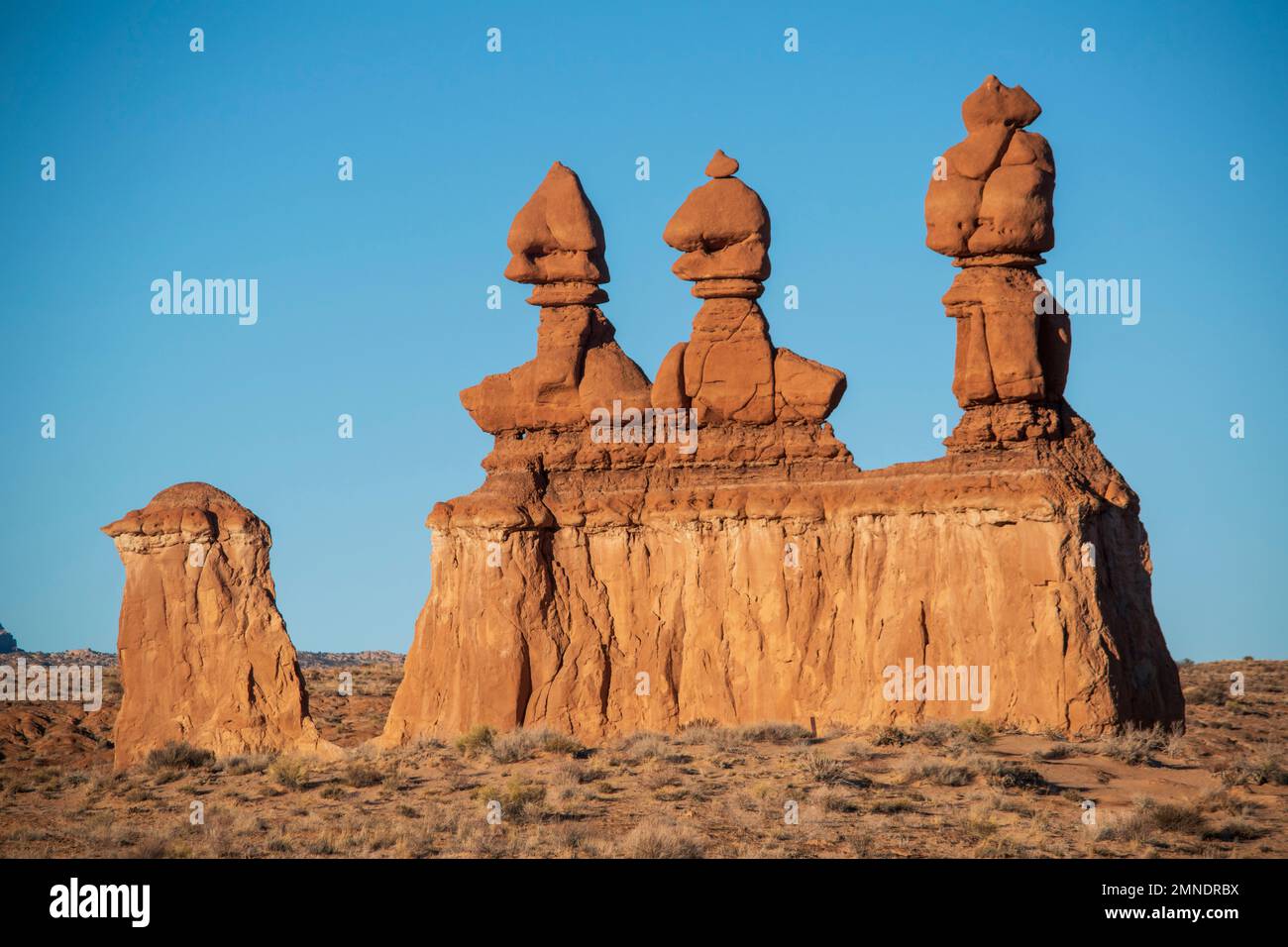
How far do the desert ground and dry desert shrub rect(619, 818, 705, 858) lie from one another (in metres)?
0.05

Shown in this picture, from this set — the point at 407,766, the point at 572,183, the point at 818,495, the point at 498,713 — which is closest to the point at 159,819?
the point at 407,766

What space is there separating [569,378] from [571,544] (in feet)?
11.3

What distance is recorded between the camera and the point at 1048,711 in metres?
31.5

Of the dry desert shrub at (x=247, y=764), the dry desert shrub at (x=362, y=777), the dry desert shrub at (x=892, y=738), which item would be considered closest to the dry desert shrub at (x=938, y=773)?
the dry desert shrub at (x=892, y=738)

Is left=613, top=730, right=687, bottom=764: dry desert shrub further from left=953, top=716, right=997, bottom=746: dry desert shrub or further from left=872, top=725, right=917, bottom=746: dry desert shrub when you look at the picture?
left=953, top=716, right=997, bottom=746: dry desert shrub

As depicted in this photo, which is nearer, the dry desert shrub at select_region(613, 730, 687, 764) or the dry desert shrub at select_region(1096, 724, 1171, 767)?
the dry desert shrub at select_region(1096, 724, 1171, 767)

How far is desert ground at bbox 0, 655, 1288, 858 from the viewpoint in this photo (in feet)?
76.2

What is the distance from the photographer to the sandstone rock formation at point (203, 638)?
39344 millimetres

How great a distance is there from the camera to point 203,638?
39.8 m

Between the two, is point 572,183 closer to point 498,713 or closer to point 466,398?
point 466,398

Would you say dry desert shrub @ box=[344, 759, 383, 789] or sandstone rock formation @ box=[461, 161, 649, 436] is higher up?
sandstone rock formation @ box=[461, 161, 649, 436]

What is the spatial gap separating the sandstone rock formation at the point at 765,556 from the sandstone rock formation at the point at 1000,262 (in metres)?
0.06

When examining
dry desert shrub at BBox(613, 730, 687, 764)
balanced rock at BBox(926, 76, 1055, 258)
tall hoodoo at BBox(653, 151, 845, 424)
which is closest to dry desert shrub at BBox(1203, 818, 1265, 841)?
dry desert shrub at BBox(613, 730, 687, 764)

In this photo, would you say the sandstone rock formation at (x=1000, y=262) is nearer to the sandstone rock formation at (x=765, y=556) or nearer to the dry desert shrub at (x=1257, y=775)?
the sandstone rock formation at (x=765, y=556)
